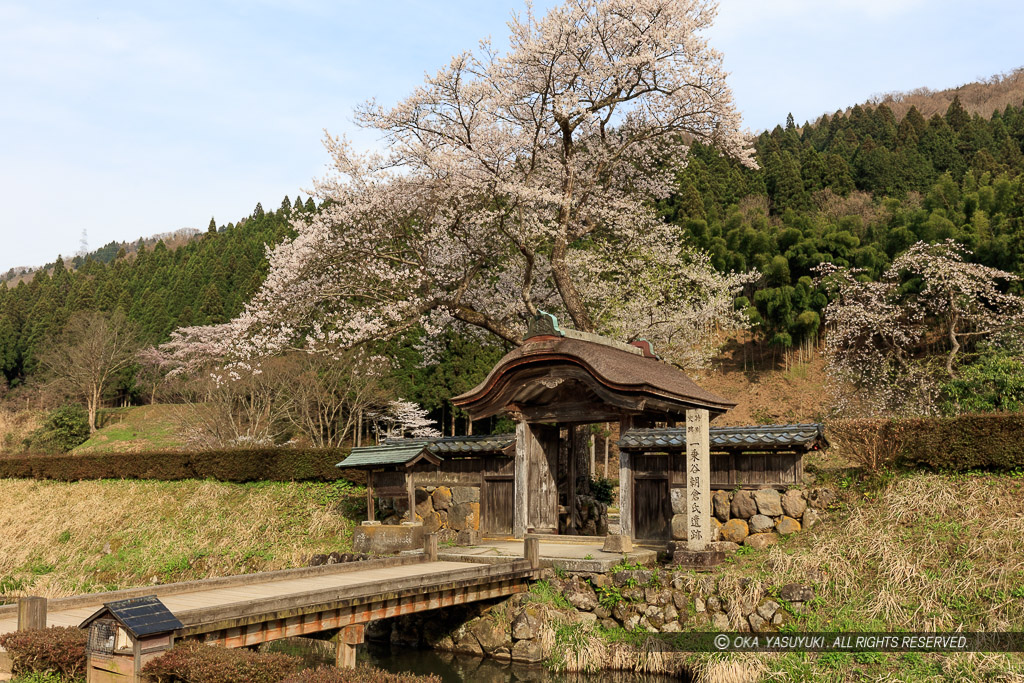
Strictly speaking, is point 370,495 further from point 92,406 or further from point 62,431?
point 92,406

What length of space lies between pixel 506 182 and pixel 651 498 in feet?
27.5

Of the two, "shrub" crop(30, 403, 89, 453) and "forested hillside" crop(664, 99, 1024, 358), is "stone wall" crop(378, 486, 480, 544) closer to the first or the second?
"forested hillside" crop(664, 99, 1024, 358)

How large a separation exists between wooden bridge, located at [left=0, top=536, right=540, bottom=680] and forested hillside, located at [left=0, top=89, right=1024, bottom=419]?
21.3 m

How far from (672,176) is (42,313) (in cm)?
5339

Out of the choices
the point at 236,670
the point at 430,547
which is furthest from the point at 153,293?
the point at 236,670

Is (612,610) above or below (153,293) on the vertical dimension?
below

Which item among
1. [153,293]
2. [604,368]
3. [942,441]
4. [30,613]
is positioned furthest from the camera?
[153,293]

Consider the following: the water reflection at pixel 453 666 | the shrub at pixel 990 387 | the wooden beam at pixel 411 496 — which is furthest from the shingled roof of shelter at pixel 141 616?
the shrub at pixel 990 387

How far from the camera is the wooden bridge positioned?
866cm

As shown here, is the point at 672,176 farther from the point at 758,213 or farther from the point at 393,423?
the point at 758,213

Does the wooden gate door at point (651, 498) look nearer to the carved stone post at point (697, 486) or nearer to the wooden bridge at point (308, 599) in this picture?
the carved stone post at point (697, 486)

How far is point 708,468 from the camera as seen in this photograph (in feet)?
41.6

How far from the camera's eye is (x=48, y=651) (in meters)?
7.77

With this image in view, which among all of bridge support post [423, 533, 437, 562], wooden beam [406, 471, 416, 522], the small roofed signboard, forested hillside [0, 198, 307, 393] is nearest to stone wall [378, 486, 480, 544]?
wooden beam [406, 471, 416, 522]
